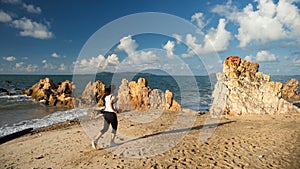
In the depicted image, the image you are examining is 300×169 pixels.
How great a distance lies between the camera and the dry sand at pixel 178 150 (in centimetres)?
764

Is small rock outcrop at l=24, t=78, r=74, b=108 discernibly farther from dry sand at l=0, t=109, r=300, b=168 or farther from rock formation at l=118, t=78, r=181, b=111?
dry sand at l=0, t=109, r=300, b=168

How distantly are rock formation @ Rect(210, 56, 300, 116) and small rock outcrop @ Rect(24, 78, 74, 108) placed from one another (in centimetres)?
1963

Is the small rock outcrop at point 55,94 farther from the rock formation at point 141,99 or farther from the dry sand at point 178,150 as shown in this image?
the dry sand at point 178,150

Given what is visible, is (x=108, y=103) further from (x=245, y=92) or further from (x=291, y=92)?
(x=291, y=92)

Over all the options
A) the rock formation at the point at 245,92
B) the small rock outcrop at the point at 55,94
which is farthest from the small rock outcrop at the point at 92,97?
the rock formation at the point at 245,92

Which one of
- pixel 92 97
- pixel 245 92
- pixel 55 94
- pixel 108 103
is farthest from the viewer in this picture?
pixel 55 94

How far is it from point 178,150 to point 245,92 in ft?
36.3

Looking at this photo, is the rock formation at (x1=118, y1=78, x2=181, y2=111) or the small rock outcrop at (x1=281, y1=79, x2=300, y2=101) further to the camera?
the small rock outcrop at (x1=281, y1=79, x2=300, y2=101)

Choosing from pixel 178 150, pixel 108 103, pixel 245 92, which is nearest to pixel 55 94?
pixel 245 92

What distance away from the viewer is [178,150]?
29.1 feet

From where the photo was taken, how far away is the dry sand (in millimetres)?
7641

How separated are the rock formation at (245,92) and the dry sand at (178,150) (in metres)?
3.23

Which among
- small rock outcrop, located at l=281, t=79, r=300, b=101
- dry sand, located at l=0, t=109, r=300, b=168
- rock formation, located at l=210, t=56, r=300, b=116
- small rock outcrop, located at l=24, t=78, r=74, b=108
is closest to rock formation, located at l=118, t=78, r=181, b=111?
rock formation, located at l=210, t=56, r=300, b=116

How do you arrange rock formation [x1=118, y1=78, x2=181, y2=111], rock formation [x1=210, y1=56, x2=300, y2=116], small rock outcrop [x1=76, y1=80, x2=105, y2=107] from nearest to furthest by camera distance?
rock formation [x1=210, y1=56, x2=300, y2=116] → rock formation [x1=118, y1=78, x2=181, y2=111] → small rock outcrop [x1=76, y1=80, x2=105, y2=107]
